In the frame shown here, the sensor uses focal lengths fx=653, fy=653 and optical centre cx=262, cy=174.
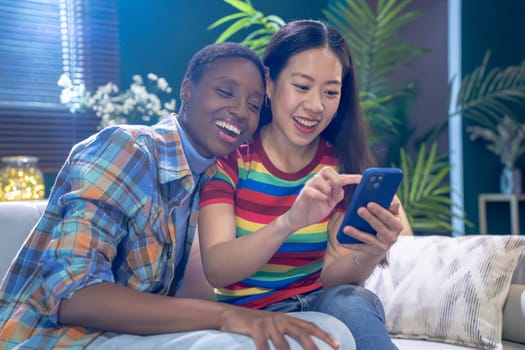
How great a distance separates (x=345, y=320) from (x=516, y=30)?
4.45 meters

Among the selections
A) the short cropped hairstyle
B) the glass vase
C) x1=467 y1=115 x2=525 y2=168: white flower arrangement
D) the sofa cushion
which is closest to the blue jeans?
the short cropped hairstyle

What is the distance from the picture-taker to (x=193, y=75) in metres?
1.44

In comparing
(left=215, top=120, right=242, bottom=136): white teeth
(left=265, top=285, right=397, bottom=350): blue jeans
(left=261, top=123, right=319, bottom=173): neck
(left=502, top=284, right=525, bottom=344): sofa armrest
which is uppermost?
(left=215, top=120, right=242, bottom=136): white teeth

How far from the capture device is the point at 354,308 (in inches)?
51.1

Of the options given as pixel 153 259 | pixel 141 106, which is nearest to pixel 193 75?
pixel 153 259

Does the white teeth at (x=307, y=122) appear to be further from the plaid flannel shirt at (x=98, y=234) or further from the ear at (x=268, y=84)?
the plaid flannel shirt at (x=98, y=234)

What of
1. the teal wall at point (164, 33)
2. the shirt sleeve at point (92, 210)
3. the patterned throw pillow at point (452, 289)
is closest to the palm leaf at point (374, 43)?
the teal wall at point (164, 33)

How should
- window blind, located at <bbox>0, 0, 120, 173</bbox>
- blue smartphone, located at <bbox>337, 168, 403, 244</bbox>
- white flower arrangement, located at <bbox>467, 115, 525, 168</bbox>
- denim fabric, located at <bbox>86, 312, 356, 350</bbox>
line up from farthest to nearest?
white flower arrangement, located at <bbox>467, 115, 525, 168</bbox>
window blind, located at <bbox>0, 0, 120, 173</bbox>
blue smartphone, located at <bbox>337, 168, 403, 244</bbox>
denim fabric, located at <bbox>86, 312, 356, 350</bbox>

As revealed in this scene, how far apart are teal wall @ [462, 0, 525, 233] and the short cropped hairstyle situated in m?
3.85

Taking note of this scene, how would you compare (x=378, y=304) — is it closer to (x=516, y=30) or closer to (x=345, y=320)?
(x=345, y=320)

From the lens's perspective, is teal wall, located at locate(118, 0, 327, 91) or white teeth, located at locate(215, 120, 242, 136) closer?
white teeth, located at locate(215, 120, 242, 136)

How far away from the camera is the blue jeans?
1249 millimetres

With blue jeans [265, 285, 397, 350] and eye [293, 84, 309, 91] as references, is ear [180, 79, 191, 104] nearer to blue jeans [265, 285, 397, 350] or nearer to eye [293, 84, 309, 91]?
eye [293, 84, 309, 91]

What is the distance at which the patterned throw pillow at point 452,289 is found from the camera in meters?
1.80
